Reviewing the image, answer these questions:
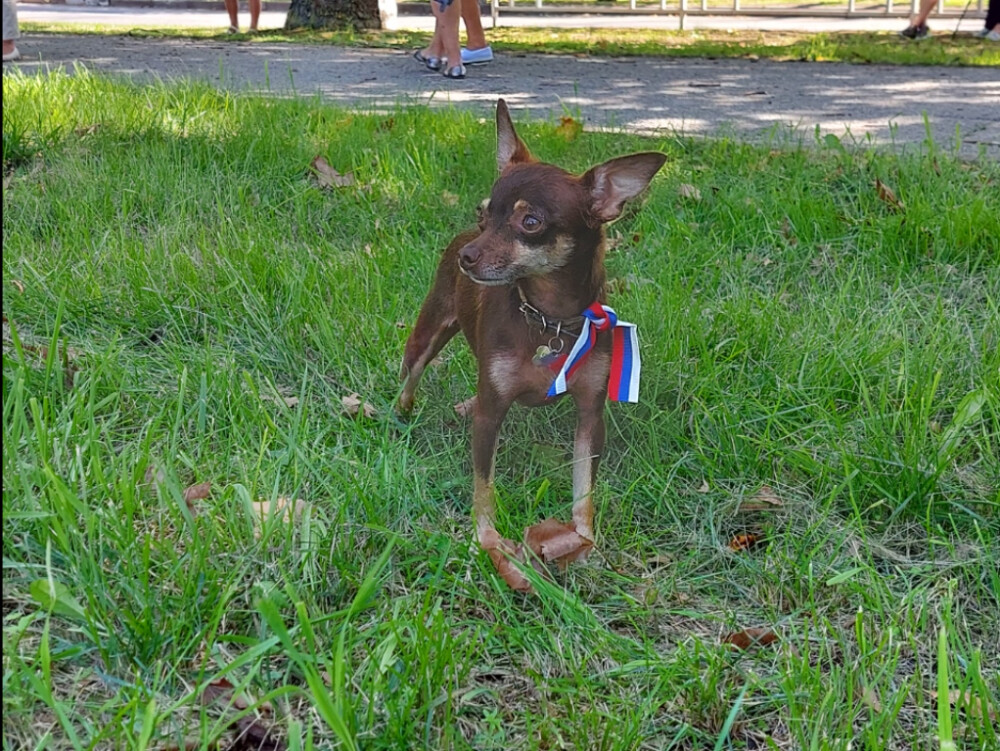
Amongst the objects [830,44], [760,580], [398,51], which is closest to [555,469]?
[760,580]

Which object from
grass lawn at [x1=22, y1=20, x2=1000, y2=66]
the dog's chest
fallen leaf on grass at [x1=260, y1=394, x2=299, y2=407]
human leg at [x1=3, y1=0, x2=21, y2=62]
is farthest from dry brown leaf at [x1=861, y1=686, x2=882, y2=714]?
human leg at [x1=3, y1=0, x2=21, y2=62]

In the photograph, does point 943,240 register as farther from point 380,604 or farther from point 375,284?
point 380,604

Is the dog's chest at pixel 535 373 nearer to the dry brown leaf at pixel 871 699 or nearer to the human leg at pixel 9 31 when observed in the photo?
the dry brown leaf at pixel 871 699

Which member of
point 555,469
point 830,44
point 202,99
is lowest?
point 555,469

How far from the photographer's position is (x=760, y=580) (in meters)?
2.35

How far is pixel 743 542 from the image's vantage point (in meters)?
2.54

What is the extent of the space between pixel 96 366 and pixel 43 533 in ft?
3.23

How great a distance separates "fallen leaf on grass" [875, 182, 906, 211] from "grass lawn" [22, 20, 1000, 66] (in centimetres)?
492

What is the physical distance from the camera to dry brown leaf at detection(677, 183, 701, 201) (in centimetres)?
453

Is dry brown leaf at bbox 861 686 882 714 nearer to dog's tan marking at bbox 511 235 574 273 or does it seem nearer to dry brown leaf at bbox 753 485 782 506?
dry brown leaf at bbox 753 485 782 506

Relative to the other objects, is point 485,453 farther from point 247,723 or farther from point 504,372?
point 247,723

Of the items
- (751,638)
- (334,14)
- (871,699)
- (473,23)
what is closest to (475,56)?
(473,23)

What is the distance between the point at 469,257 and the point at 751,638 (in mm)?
1040

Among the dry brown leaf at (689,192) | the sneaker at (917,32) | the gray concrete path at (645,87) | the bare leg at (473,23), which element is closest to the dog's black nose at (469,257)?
the dry brown leaf at (689,192)
